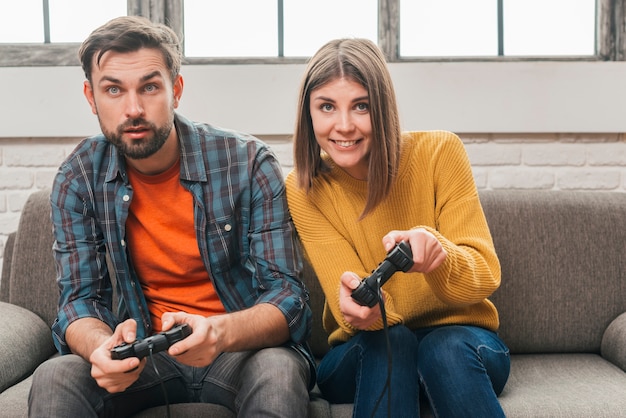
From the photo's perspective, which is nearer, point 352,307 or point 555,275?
point 352,307

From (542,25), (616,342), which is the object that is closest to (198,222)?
(616,342)

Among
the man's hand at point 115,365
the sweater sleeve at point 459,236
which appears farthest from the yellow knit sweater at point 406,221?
the man's hand at point 115,365

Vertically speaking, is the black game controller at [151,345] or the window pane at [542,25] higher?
the window pane at [542,25]

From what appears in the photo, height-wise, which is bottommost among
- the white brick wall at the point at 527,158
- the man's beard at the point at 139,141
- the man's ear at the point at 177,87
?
the white brick wall at the point at 527,158

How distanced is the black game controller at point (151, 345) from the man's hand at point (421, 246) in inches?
14.1

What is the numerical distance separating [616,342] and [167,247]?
40.4 inches

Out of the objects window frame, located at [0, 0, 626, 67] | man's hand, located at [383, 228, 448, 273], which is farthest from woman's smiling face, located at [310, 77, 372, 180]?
window frame, located at [0, 0, 626, 67]

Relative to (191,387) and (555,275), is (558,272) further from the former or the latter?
(191,387)

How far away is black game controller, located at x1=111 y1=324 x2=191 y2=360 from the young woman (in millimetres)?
295

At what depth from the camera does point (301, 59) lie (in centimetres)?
229

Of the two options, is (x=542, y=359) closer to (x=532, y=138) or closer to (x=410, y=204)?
(x=410, y=204)

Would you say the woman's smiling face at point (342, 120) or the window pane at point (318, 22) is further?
the window pane at point (318, 22)

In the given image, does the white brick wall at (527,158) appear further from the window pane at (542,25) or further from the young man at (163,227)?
the young man at (163,227)

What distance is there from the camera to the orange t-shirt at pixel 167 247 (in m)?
1.56
